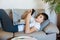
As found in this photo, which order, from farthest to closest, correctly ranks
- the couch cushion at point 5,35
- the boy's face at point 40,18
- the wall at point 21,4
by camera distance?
the wall at point 21,4 → the boy's face at point 40,18 → the couch cushion at point 5,35

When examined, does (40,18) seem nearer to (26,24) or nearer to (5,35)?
(26,24)

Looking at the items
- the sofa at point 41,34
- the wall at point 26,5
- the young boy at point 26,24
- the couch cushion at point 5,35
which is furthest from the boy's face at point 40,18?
the couch cushion at point 5,35

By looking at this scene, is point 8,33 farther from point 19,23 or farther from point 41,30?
point 41,30

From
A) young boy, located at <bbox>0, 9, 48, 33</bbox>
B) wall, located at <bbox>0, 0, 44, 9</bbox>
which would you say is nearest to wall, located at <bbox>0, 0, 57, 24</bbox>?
wall, located at <bbox>0, 0, 44, 9</bbox>

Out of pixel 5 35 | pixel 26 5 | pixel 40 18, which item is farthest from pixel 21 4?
pixel 5 35

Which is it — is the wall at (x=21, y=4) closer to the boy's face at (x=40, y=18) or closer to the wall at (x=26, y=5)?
the wall at (x=26, y=5)

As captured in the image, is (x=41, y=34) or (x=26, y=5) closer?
(x=41, y=34)

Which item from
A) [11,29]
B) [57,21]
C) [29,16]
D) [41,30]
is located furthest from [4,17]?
[57,21]

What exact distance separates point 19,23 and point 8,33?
304 mm

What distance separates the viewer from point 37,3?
11.4 ft

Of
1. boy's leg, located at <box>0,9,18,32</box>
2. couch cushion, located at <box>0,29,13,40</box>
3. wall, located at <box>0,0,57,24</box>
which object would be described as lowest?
couch cushion, located at <box>0,29,13,40</box>

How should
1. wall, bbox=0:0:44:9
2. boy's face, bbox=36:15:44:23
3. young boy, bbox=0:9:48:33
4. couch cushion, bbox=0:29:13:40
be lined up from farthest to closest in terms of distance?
wall, bbox=0:0:44:9 < boy's face, bbox=36:15:44:23 < young boy, bbox=0:9:48:33 < couch cushion, bbox=0:29:13:40

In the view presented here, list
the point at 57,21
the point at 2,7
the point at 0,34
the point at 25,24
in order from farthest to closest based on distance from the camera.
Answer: the point at 57,21 < the point at 2,7 < the point at 25,24 < the point at 0,34

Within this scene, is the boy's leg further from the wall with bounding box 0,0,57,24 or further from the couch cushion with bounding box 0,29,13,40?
the wall with bounding box 0,0,57,24
